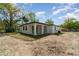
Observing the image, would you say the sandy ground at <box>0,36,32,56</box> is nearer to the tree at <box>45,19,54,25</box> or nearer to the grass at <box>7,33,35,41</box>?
the grass at <box>7,33,35,41</box>

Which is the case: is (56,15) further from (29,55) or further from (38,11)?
(29,55)

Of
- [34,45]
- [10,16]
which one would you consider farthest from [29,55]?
[10,16]

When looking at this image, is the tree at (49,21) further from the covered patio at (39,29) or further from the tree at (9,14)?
the tree at (9,14)

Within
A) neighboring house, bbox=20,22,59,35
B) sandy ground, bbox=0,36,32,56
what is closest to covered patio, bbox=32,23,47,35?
neighboring house, bbox=20,22,59,35

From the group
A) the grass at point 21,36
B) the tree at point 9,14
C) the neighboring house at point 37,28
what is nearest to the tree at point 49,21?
the neighboring house at point 37,28

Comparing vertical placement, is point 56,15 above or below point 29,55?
above

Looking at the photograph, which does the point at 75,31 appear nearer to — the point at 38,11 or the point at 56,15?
the point at 56,15

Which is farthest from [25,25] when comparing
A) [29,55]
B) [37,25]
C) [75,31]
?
[75,31]

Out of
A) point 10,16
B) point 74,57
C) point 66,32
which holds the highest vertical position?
point 10,16
